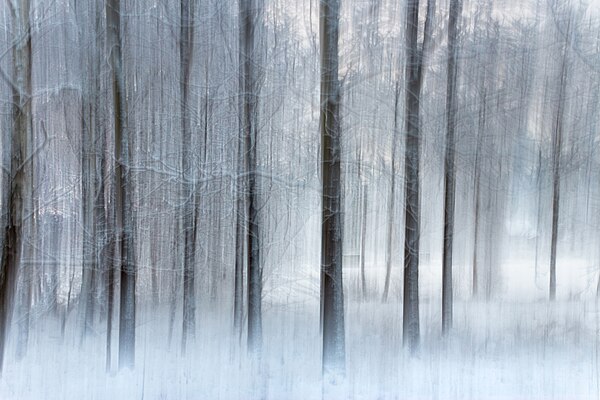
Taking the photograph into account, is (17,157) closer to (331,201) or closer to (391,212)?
(331,201)

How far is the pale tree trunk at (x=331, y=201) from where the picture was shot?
172 centimetres

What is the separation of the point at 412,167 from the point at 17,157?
1.60m

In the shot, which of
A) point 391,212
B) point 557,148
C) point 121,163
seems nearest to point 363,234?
point 391,212

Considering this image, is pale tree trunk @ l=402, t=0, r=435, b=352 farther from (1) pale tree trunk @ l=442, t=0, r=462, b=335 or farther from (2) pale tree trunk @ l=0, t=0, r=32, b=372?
(2) pale tree trunk @ l=0, t=0, r=32, b=372

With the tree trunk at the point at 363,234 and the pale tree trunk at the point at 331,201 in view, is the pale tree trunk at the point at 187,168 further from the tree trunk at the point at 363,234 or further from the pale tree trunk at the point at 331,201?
the tree trunk at the point at 363,234

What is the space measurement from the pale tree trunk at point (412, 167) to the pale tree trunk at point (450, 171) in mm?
100

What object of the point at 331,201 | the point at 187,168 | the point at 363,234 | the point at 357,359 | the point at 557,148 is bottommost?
the point at 357,359

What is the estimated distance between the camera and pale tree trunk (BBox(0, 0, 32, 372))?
1.68m

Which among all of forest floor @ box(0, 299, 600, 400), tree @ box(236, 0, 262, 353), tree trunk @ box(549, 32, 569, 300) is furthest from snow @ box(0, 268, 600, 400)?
tree trunk @ box(549, 32, 569, 300)

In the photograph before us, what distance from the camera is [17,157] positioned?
169 cm

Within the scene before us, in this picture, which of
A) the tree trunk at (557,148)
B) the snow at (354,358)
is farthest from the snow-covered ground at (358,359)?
the tree trunk at (557,148)

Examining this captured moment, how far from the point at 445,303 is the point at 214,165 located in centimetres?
112

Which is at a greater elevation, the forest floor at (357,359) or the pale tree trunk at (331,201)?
the pale tree trunk at (331,201)

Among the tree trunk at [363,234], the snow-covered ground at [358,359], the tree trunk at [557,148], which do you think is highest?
the tree trunk at [557,148]
